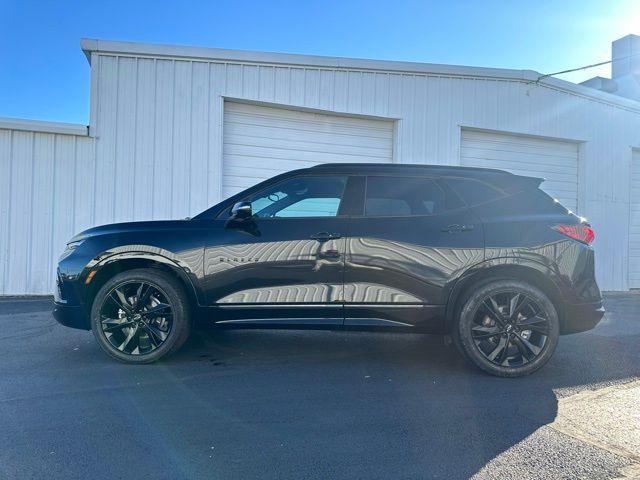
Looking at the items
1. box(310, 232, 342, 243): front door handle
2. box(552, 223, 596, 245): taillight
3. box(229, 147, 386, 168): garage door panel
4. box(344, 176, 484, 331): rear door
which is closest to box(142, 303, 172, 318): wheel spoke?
box(310, 232, 342, 243): front door handle

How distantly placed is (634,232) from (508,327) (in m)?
9.39

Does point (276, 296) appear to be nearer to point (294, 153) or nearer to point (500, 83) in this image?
point (294, 153)

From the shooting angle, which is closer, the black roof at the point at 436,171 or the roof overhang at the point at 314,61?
the black roof at the point at 436,171

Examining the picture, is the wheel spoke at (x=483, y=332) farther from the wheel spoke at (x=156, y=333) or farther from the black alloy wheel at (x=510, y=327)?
the wheel spoke at (x=156, y=333)

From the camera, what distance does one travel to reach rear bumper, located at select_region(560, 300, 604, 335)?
13.8 ft

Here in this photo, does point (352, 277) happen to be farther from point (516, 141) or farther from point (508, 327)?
point (516, 141)

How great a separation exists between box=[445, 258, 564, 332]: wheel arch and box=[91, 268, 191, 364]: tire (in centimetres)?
236

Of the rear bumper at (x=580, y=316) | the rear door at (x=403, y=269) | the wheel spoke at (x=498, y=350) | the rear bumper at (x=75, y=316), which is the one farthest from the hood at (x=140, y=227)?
the rear bumper at (x=580, y=316)

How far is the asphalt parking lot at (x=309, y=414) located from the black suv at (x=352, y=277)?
41 centimetres

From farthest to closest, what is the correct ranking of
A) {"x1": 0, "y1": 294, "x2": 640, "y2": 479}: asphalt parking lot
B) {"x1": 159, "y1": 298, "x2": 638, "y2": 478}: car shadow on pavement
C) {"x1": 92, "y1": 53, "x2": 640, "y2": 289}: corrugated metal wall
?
{"x1": 92, "y1": 53, "x2": 640, "y2": 289}: corrugated metal wall < {"x1": 159, "y1": 298, "x2": 638, "y2": 478}: car shadow on pavement < {"x1": 0, "y1": 294, "x2": 640, "y2": 479}: asphalt parking lot

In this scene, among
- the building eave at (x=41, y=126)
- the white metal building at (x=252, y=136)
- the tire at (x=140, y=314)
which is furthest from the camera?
the white metal building at (x=252, y=136)

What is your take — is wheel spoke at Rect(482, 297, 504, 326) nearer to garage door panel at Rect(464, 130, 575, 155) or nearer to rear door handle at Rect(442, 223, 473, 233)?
rear door handle at Rect(442, 223, 473, 233)

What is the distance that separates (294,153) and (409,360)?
5.39 metres

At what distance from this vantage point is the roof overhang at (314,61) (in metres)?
8.11
